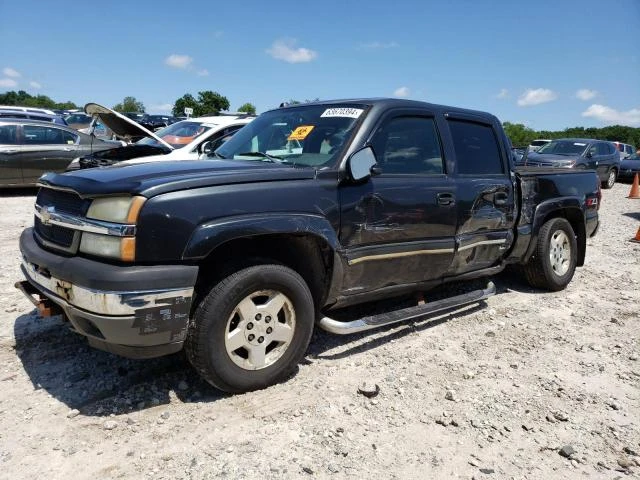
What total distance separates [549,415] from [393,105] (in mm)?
2314

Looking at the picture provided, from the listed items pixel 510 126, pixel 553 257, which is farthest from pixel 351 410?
pixel 510 126

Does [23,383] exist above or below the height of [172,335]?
below

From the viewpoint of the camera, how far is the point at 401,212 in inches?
142

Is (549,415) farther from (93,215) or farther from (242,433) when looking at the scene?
(93,215)

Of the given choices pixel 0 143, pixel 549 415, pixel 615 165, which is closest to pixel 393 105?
pixel 549 415

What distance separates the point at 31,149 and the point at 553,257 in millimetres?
9616

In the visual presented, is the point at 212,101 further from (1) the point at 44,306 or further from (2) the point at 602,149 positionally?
(1) the point at 44,306

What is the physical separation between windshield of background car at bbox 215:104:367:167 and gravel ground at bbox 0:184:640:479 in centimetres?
144

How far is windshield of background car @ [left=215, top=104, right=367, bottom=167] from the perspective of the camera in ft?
11.6

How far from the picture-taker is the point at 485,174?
4.44 m

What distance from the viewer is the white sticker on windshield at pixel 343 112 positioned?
364cm

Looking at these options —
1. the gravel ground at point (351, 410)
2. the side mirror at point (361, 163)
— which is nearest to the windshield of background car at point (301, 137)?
the side mirror at point (361, 163)

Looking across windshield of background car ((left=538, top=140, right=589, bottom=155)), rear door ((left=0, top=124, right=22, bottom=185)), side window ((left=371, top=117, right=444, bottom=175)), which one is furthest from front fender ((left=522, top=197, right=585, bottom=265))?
windshield of background car ((left=538, top=140, right=589, bottom=155))

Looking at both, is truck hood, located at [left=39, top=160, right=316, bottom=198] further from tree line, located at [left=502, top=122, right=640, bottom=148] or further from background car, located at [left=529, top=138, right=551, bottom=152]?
tree line, located at [left=502, top=122, right=640, bottom=148]
